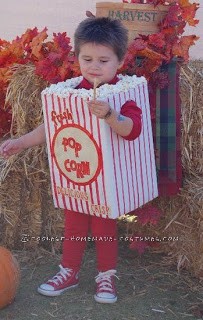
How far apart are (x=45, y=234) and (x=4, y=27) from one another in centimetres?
198

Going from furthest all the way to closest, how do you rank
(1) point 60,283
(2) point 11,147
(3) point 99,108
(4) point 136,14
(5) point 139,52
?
(4) point 136,14 < (5) point 139,52 < (1) point 60,283 < (2) point 11,147 < (3) point 99,108

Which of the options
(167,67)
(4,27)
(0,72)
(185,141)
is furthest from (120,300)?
(4,27)

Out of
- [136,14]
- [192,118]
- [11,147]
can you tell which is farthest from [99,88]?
[136,14]

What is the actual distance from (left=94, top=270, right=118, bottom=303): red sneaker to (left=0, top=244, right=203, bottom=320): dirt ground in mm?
31

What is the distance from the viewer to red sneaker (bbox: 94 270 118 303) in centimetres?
331

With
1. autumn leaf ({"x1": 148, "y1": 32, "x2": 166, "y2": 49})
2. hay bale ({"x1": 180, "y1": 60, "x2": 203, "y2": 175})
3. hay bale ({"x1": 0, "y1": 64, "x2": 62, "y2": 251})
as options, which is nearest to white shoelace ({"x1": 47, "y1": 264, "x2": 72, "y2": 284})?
hay bale ({"x1": 0, "y1": 64, "x2": 62, "y2": 251})

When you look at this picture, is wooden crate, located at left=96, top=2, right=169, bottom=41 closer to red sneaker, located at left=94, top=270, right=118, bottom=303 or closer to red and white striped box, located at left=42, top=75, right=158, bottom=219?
red and white striped box, located at left=42, top=75, right=158, bottom=219

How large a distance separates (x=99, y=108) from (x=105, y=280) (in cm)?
97

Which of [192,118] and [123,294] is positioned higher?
[192,118]

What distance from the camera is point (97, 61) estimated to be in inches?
121

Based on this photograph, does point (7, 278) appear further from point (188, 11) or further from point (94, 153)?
point (188, 11)

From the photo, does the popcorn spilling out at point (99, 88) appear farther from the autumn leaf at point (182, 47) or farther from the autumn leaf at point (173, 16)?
the autumn leaf at point (173, 16)

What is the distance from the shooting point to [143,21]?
3785mm

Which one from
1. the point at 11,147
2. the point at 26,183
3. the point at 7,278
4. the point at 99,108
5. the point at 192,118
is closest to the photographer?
the point at 99,108
